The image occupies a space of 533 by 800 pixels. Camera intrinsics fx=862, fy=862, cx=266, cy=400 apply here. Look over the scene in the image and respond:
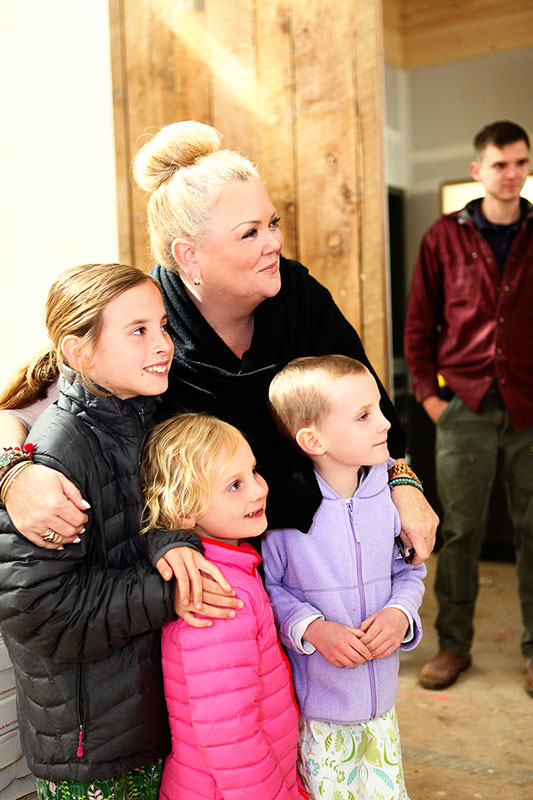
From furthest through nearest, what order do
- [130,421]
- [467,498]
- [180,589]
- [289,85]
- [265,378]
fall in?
[467,498]
[289,85]
[265,378]
[130,421]
[180,589]

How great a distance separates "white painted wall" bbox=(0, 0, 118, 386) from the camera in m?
3.05

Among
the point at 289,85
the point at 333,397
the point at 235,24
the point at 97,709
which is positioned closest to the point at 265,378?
→ the point at 333,397

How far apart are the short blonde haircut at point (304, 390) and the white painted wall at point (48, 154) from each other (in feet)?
Answer: 5.13

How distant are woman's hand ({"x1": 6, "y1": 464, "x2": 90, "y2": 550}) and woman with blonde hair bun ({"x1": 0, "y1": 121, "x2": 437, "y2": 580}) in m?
0.37

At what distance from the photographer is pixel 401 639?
1.65 meters

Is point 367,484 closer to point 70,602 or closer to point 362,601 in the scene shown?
point 362,601

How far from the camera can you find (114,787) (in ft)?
5.07

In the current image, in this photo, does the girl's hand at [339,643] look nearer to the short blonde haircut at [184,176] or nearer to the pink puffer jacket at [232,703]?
the pink puffer jacket at [232,703]

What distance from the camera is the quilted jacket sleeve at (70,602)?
4.62 ft

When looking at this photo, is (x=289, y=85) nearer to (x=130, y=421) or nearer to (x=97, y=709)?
(x=130, y=421)

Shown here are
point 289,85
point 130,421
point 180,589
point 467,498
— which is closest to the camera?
point 180,589

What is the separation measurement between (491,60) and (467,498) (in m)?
3.24

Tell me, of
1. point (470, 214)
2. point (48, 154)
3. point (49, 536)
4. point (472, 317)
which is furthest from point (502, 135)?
point (49, 536)

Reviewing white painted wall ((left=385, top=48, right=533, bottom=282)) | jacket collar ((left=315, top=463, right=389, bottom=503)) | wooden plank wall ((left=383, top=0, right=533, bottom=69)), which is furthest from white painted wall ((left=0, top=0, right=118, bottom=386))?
wooden plank wall ((left=383, top=0, right=533, bottom=69))
